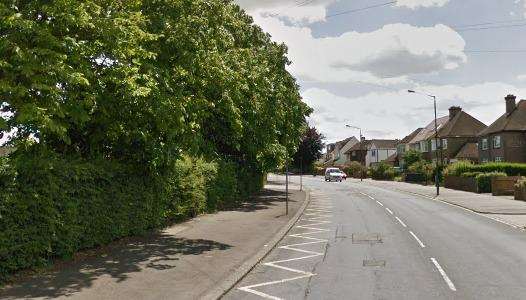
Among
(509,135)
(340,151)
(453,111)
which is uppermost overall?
(453,111)

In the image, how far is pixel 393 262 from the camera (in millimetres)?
13258

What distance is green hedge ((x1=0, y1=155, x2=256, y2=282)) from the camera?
9922 mm

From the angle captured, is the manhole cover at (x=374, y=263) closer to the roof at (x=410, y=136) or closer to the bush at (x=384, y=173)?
the bush at (x=384, y=173)

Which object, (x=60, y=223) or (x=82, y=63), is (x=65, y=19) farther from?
(x=60, y=223)

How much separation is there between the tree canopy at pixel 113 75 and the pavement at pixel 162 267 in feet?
8.30

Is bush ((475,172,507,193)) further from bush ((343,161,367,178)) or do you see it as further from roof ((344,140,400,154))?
roof ((344,140,400,154))

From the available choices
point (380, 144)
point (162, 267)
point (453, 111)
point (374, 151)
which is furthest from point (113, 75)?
point (380, 144)

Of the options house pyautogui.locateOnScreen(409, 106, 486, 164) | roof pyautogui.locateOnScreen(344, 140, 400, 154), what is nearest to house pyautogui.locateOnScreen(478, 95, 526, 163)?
house pyautogui.locateOnScreen(409, 106, 486, 164)

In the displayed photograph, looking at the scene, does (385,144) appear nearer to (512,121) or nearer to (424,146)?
(424,146)

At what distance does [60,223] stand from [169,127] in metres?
3.78

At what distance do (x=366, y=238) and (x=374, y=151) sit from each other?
110 metres

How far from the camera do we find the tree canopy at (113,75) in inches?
411

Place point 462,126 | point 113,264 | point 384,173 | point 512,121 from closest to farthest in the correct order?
point 113,264, point 512,121, point 384,173, point 462,126

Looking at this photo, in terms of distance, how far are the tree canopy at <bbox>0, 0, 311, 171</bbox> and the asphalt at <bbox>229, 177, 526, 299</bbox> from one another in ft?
15.6
